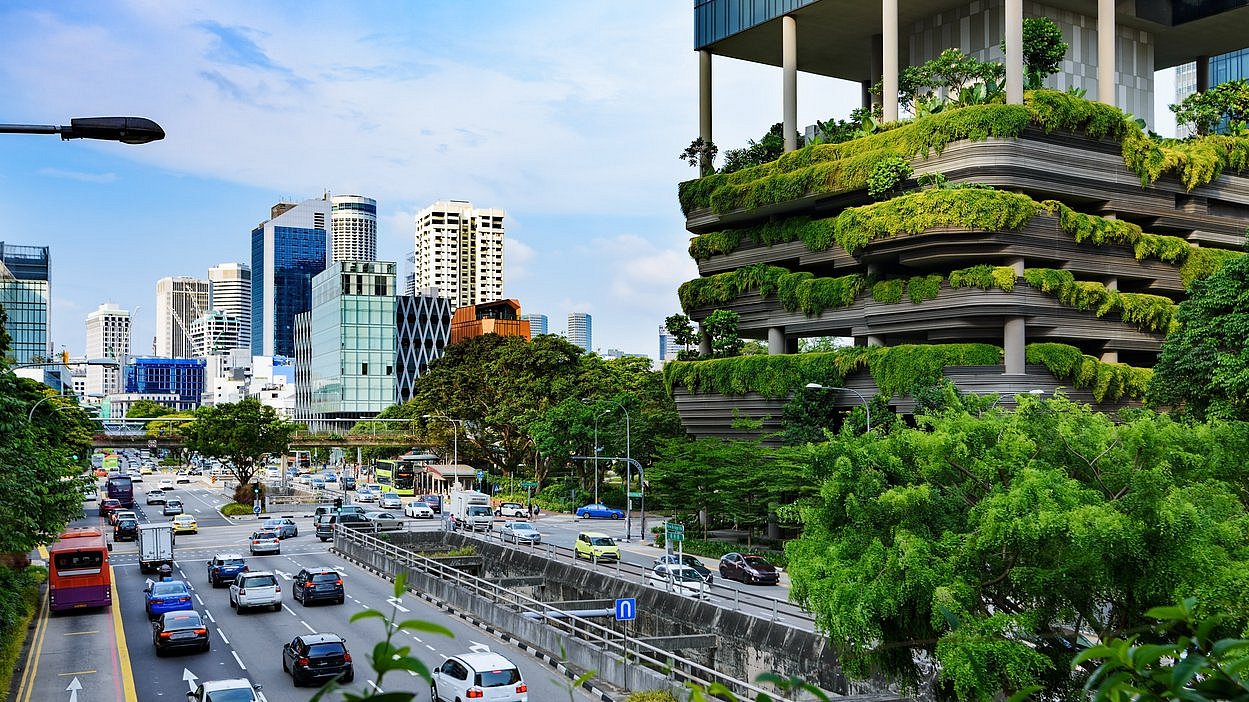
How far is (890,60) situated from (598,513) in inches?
1708

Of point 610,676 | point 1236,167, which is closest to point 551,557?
point 610,676

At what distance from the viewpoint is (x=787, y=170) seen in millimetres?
70188

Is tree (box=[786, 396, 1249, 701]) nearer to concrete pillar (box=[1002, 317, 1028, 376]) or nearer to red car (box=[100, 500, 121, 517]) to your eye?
concrete pillar (box=[1002, 317, 1028, 376])

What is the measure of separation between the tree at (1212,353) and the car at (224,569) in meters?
41.4

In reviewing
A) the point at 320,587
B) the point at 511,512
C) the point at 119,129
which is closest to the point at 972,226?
the point at 320,587

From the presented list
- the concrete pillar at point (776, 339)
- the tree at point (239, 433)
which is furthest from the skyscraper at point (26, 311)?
the concrete pillar at point (776, 339)

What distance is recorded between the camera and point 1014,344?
194 feet

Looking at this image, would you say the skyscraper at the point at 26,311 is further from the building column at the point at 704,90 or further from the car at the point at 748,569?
the car at the point at 748,569

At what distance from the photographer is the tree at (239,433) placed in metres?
95.1

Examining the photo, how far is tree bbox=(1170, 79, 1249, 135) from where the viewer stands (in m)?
72.0

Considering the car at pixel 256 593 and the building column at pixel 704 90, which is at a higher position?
the building column at pixel 704 90

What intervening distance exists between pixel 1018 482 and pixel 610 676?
1479 cm

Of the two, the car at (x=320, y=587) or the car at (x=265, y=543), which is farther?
the car at (x=265, y=543)

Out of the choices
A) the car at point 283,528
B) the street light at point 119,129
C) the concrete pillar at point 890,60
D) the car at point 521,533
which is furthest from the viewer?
the car at point 283,528
